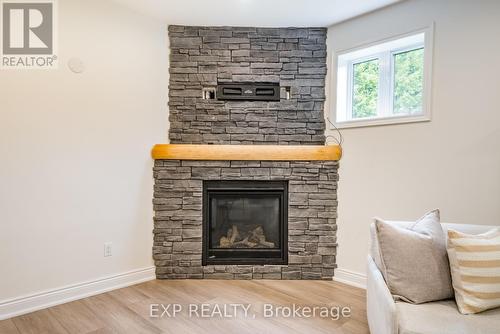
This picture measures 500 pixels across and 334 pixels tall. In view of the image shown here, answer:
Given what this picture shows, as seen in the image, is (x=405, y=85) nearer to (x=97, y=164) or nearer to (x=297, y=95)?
(x=297, y=95)

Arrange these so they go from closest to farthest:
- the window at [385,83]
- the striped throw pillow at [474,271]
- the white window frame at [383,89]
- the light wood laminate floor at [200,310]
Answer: the striped throw pillow at [474,271] < the light wood laminate floor at [200,310] < the white window frame at [383,89] < the window at [385,83]

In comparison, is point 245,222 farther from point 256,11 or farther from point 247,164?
point 256,11

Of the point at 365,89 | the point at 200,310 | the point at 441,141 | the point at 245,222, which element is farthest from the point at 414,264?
the point at 365,89

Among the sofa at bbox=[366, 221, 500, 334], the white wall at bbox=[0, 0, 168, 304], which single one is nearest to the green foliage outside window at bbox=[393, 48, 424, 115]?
the sofa at bbox=[366, 221, 500, 334]

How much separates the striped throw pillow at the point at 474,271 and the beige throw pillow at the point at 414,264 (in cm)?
5

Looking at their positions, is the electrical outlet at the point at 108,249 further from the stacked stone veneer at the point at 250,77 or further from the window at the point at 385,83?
the window at the point at 385,83

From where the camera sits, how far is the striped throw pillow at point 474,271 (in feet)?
4.32

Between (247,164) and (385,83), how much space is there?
4.92 feet

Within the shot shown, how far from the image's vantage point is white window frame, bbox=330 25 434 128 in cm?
224

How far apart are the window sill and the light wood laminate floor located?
1499mm

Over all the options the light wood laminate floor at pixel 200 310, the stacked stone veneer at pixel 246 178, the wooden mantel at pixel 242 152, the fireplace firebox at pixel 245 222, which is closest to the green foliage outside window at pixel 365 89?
the wooden mantel at pixel 242 152

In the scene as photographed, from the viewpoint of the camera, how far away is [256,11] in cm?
253

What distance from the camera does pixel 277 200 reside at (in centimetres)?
285

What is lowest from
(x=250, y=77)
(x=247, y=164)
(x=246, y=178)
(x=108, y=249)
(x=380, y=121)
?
(x=108, y=249)
